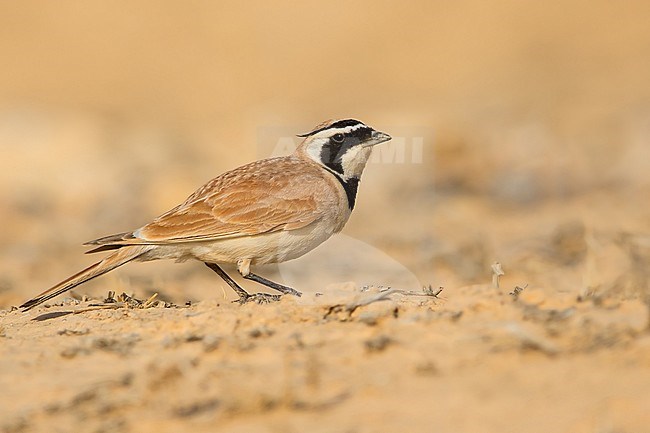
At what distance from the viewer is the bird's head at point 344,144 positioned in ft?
20.7

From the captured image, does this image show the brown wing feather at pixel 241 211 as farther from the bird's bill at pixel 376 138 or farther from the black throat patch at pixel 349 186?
the bird's bill at pixel 376 138

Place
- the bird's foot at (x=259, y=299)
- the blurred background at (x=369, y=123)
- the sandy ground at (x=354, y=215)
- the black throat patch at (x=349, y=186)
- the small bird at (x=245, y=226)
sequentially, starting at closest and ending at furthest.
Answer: the sandy ground at (x=354, y=215) < the bird's foot at (x=259, y=299) < the small bird at (x=245, y=226) < the black throat patch at (x=349, y=186) < the blurred background at (x=369, y=123)

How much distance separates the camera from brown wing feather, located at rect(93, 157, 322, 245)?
581cm

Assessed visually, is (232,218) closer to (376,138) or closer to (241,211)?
(241,211)

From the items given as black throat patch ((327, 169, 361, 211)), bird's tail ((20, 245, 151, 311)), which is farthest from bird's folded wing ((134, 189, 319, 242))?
black throat patch ((327, 169, 361, 211))

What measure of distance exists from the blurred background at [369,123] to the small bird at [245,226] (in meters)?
0.76

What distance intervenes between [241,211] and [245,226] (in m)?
0.11

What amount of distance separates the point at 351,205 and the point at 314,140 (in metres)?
0.47

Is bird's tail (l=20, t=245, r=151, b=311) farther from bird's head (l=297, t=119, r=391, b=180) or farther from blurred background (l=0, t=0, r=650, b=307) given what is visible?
bird's head (l=297, t=119, r=391, b=180)

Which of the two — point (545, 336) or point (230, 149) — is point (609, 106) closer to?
point (230, 149)

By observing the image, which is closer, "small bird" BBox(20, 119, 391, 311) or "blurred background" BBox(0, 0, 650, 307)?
"small bird" BBox(20, 119, 391, 311)

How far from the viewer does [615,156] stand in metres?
11.8

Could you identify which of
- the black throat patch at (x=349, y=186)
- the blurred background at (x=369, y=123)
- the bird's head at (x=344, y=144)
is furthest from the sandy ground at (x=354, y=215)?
the bird's head at (x=344, y=144)

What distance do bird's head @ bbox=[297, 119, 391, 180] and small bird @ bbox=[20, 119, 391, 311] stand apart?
16cm
